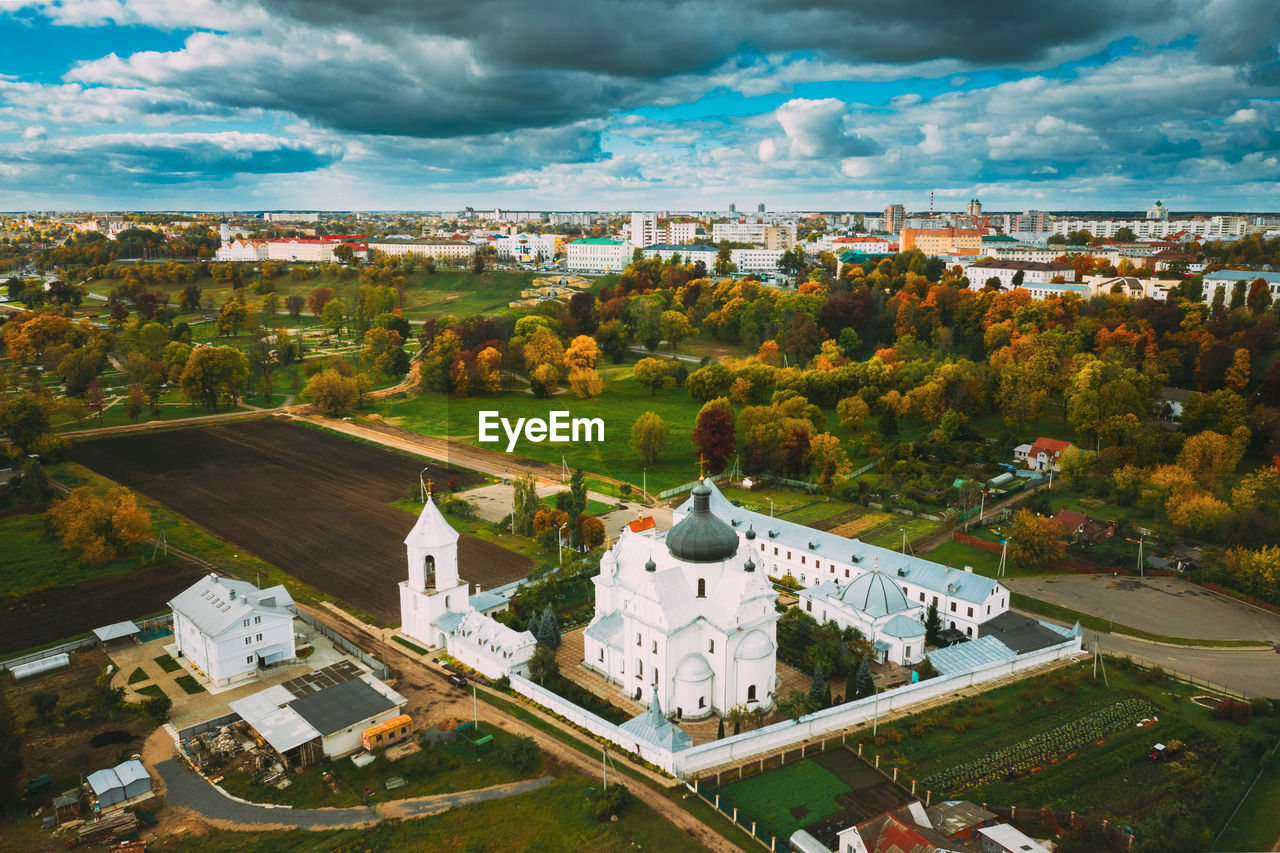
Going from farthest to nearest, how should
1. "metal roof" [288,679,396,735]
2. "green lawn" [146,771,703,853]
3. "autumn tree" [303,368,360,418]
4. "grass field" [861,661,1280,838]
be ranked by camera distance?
"autumn tree" [303,368,360,418] < "metal roof" [288,679,396,735] < "grass field" [861,661,1280,838] < "green lawn" [146,771,703,853]

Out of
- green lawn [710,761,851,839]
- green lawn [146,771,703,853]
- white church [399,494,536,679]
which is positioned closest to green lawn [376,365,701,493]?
white church [399,494,536,679]

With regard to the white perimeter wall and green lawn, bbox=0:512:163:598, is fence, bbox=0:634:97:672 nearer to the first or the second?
green lawn, bbox=0:512:163:598

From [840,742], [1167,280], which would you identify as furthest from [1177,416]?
Result: [840,742]

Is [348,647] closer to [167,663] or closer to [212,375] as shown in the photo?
[167,663]

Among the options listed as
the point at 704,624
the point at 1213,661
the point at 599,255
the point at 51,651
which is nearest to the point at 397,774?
the point at 704,624

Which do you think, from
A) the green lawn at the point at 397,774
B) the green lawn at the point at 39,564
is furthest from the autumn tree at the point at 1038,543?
the green lawn at the point at 39,564
